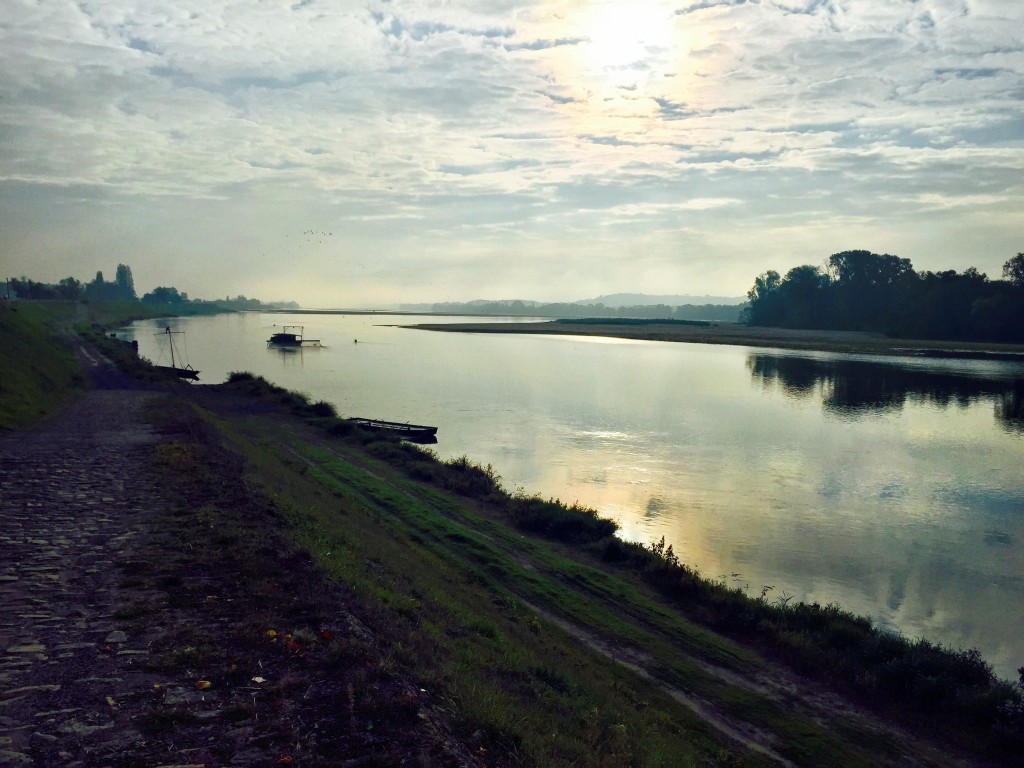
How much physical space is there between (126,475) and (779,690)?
55.9 ft

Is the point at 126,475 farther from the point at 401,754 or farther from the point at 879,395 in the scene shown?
the point at 879,395

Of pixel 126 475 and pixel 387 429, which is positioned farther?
pixel 387 429

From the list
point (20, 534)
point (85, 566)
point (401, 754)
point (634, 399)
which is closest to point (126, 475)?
point (20, 534)

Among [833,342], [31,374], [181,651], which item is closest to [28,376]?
[31,374]

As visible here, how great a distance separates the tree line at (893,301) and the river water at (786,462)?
49.5m

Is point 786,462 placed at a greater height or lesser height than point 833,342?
lesser

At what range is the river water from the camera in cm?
1992

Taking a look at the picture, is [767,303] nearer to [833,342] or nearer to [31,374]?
[833,342]

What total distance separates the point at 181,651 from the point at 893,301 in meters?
176

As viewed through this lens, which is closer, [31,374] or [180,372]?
[31,374]

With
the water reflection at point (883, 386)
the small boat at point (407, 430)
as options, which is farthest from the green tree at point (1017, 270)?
the small boat at point (407, 430)

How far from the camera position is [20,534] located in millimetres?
12680

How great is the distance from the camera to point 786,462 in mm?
35250

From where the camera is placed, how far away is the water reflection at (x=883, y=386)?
5462cm
